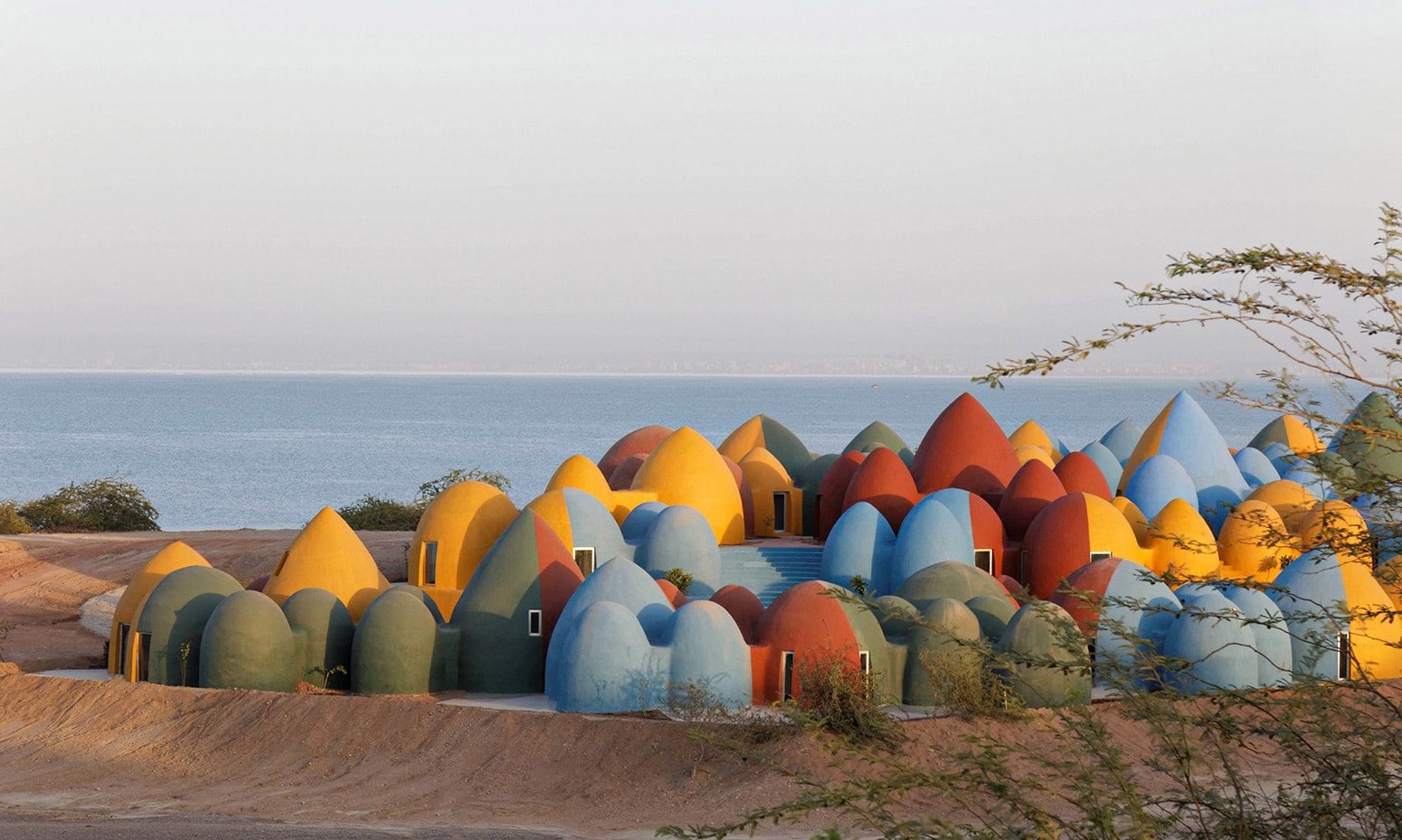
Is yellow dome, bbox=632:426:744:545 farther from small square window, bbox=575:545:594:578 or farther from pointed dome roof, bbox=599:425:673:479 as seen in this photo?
pointed dome roof, bbox=599:425:673:479

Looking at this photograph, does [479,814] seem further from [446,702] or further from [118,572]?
[118,572]

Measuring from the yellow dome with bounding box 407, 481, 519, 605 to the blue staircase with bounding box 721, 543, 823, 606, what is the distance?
14.5 feet

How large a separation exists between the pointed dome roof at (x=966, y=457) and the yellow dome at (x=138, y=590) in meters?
14.1

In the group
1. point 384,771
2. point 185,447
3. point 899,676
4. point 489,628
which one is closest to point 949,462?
point 899,676

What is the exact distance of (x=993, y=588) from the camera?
77.3ft

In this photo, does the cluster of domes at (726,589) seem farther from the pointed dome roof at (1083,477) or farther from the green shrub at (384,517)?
the green shrub at (384,517)

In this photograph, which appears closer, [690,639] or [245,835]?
[245,835]

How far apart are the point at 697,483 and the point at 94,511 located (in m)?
30.2

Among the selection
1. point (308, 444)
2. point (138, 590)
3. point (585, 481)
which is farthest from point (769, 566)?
point (308, 444)

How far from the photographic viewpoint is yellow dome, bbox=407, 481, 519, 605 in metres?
26.1

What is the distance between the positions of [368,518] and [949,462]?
25534mm

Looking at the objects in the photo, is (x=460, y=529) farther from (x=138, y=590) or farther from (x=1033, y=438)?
(x=1033, y=438)

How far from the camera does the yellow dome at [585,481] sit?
28.5 meters

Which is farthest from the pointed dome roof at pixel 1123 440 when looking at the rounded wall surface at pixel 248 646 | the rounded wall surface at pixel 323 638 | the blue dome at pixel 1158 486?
the rounded wall surface at pixel 248 646
